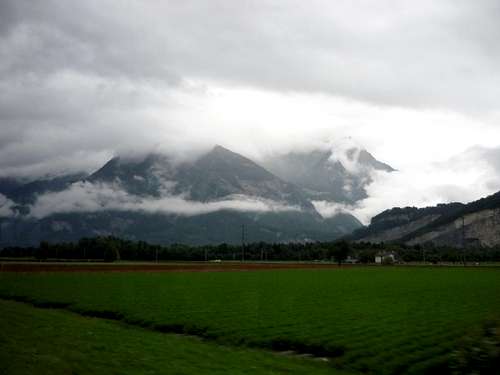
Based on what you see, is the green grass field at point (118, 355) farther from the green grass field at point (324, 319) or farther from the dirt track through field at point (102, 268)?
the dirt track through field at point (102, 268)

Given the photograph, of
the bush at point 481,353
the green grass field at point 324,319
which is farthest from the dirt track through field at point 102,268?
the bush at point 481,353

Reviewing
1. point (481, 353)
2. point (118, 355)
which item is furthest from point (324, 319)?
point (481, 353)

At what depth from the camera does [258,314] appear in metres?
31.7

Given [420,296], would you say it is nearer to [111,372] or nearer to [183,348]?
[183,348]

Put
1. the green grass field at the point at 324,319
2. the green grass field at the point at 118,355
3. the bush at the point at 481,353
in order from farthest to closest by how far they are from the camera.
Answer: the green grass field at the point at 324,319
the green grass field at the point at 118,355
the bush at the point at 481,353

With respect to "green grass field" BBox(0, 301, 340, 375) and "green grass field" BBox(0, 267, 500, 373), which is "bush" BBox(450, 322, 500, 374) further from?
"green grass field" BBox(0, 301, 340, 375)

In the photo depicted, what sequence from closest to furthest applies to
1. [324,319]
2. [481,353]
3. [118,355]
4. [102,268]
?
[481,353], [118,355], [324,319], [102,268]

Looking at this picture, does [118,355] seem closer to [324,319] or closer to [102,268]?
[324,319]

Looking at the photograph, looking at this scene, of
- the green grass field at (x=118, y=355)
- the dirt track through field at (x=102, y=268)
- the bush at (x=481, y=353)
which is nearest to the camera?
the bush at (x=481, y=353)

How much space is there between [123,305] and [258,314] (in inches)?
433

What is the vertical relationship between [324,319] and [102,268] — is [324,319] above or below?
above

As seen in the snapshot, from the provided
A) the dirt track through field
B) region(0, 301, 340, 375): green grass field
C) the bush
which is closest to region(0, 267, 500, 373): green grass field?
region(0, 301, 340, 375): green grass field

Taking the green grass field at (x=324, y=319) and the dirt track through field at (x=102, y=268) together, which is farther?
the dirt track through field at (x=102, y=268)

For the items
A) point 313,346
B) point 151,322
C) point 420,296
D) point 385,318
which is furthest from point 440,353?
point 420,296
